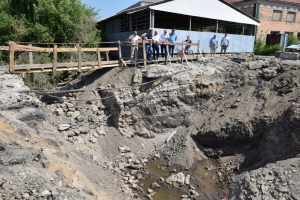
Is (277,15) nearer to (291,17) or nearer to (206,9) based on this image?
(291,17)

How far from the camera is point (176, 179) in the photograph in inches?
359

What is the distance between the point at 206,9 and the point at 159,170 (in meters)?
11.2

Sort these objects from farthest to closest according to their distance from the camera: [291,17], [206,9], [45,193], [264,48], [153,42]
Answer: [291,17] < [264,48] < [206,9] < [153,42] < [45,193]

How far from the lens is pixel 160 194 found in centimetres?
859

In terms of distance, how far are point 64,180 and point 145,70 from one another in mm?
7226

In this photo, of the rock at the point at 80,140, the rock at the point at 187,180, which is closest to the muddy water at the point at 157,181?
the rock at the point at 187,180

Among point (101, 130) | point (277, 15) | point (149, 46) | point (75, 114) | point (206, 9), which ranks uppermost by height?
point (277, 15)

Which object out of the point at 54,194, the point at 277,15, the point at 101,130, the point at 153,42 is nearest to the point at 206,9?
the point at 153,42

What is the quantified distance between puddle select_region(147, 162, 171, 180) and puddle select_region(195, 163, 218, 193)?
1210mm

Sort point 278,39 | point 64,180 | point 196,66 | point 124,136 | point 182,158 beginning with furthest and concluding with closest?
1. point 278,39
2. point 196,66
3. point 124,136
4. point 182,158
5. point 64,180

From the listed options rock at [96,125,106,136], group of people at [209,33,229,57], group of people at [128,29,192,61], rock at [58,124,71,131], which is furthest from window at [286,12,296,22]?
rock at [58,124,71,131]

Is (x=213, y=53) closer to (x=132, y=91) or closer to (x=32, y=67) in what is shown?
(x=132, y=91)

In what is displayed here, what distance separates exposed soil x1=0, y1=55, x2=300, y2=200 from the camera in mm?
7527

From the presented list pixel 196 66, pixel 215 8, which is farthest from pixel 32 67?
pixel 215 8
